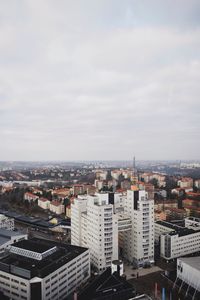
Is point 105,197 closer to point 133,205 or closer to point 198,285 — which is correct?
point 133,205

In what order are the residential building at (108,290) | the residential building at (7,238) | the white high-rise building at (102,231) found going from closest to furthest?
the residential building at (108,290), the white high-rise building at (102,231), the residential building at (7,238)

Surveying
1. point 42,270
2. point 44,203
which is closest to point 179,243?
point 42,270

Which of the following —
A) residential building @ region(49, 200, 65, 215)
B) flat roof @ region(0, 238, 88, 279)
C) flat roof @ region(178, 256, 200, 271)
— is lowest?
residential building @ region(49, 200, 65, 215)

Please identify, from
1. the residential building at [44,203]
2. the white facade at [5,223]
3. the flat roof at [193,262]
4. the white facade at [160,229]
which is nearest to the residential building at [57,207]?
the residential building at [44,203]

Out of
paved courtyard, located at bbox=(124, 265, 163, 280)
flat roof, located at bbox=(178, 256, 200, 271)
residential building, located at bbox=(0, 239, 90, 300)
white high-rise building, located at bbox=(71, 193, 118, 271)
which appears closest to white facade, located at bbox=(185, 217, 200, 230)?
paved courtyard, located at bbox=(124, 265, 163, 280)

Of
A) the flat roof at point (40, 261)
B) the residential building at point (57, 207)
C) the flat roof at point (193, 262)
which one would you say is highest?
the flat roof at point (40, 261)

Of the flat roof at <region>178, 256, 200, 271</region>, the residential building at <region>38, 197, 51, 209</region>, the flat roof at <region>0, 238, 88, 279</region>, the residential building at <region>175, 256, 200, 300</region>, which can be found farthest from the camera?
Result: the residential building at <region>38, 197, 51, 209</region>

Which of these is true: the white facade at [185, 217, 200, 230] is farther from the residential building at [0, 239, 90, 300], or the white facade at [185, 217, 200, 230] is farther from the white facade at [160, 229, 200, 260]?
the residential building at [0, 239, 90, 300]

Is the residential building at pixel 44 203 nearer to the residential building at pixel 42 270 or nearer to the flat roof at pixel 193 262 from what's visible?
the residential building at pixel 42 270
